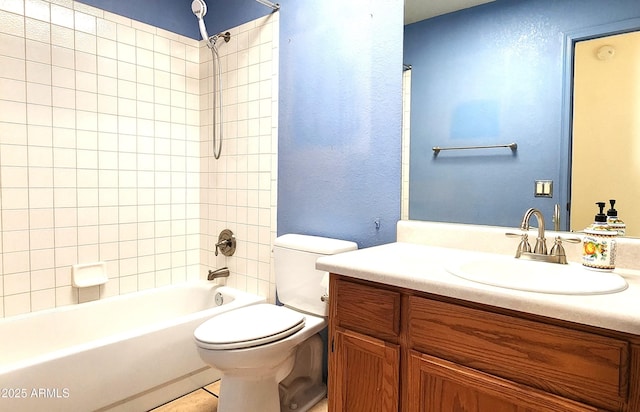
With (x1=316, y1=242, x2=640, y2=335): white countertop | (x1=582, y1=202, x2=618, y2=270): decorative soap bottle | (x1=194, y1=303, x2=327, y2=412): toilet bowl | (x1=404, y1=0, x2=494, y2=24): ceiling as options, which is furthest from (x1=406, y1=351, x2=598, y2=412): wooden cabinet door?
(x1=404, y1=0, x2=494, y2=24): ceiling

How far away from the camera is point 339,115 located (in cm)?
188

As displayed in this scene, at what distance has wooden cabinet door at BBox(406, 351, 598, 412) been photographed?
87cm

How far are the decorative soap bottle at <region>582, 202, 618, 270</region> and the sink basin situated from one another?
0.08 ft

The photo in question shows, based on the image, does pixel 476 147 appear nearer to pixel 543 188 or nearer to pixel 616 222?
pixel 543 188

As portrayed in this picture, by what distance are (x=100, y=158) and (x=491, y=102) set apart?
2034 millimetres

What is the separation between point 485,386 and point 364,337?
0.37 m

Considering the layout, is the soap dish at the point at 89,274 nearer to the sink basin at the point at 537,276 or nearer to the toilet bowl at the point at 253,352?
the toilet bowl at the point at 253,352

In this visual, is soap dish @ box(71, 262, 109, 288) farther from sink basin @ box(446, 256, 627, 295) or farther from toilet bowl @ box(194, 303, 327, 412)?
sink basin @ box(446, 256, 627, 295)

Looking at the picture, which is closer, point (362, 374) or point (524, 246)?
point (362, 374)

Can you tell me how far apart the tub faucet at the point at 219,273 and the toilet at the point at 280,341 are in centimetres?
62

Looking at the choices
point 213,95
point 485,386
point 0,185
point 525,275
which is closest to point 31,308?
point 0,185

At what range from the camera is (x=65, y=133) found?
2.00 m

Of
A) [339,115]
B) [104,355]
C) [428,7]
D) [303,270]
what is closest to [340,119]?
[339,115]

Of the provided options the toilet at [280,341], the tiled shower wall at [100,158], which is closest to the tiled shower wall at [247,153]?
the tiled shower wall at [100,158]
